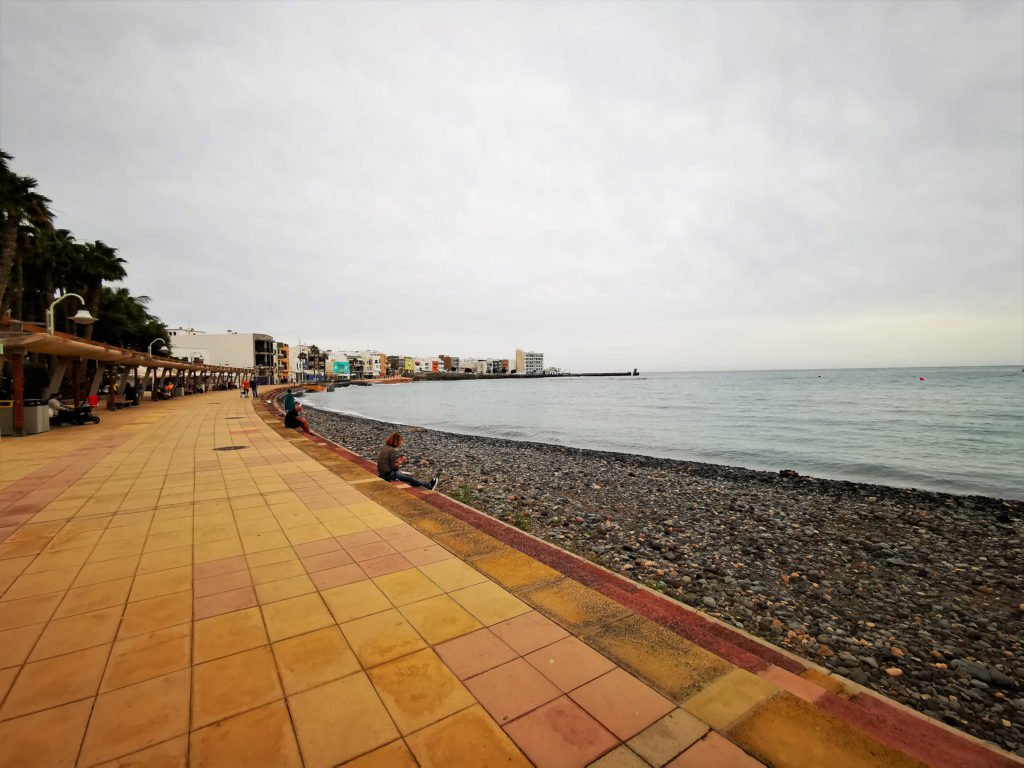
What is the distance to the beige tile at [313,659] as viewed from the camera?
2.84 meters

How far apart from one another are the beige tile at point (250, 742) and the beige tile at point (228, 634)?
77 cm

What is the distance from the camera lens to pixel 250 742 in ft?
7.64

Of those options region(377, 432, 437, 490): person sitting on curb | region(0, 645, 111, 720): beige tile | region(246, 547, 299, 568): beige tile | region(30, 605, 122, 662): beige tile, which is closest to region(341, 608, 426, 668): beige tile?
region(0, 645, 111, 720): beige tile

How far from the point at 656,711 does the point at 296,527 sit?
4799 millimetres

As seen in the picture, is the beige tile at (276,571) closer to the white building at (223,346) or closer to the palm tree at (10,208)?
the palm tree at (10,208)

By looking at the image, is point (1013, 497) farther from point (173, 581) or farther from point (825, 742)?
point (173, 581)

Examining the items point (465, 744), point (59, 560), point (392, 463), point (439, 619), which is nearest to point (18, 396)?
point (59, 560)

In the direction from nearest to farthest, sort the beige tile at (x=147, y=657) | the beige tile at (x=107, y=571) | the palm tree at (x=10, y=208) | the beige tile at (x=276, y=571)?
1. the beige tile at (x=147, y=657)
2. the beige tile at (x=107, y=571)
3. the beige tile at (x=276, y=571)
4. the palm tree at (x=10, y=208)

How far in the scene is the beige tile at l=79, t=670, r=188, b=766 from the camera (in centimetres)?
228

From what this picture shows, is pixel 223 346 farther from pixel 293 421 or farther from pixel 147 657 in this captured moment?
pixel 147 657

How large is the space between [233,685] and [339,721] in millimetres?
834

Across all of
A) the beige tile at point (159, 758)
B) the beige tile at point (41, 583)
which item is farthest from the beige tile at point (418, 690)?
the beige tile at point (41, 583)

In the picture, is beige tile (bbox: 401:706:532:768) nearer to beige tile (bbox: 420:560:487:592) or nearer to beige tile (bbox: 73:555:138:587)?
beige tile (bbox: 420:560:487:592)

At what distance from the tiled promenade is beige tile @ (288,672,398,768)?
1cm
